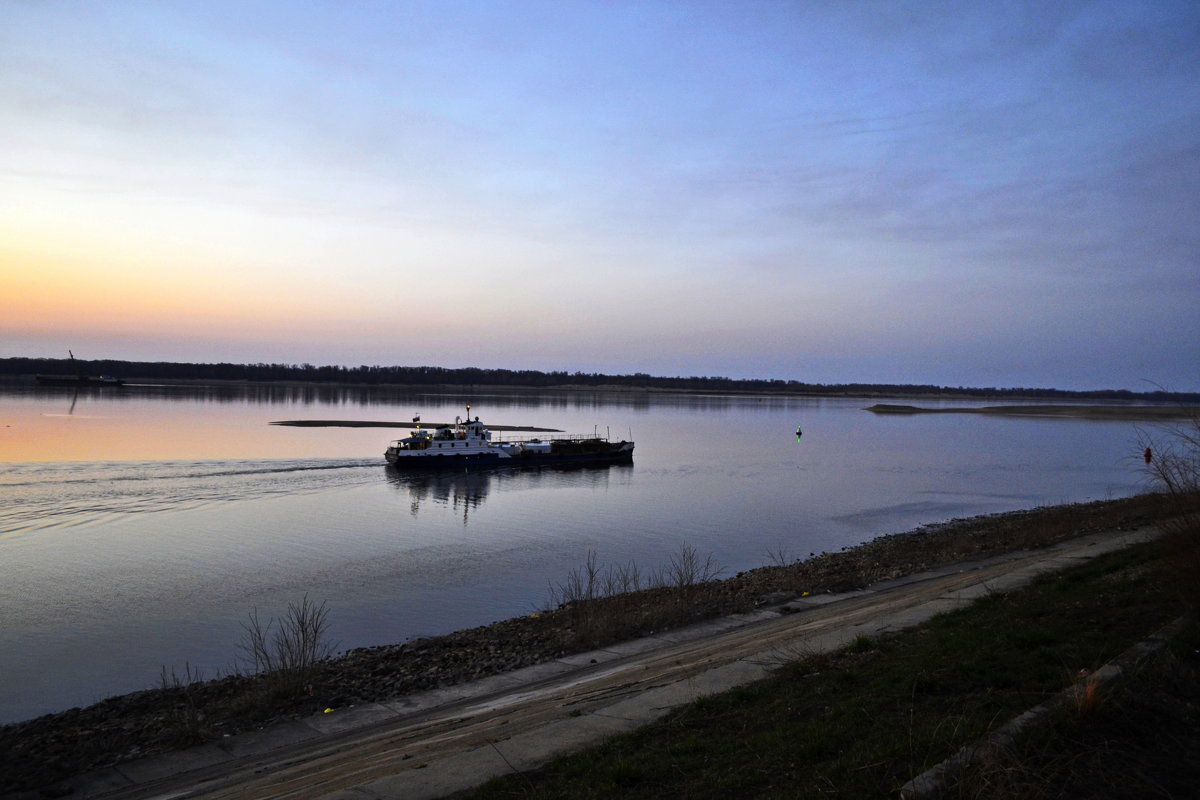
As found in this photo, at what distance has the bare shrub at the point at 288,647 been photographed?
12219mm

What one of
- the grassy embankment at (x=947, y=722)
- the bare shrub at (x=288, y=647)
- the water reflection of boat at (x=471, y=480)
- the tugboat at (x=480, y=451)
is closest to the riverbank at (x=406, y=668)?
the bare shrub at (x=288, y=647)

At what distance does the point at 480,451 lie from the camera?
57969mm

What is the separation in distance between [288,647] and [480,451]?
149ft

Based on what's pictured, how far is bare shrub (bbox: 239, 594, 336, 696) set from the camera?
12.2m

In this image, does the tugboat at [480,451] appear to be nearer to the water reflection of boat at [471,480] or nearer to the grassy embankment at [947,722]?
the water reflection of boat at [471,480]

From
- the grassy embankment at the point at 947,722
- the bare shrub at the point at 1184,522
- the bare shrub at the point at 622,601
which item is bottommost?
the bare shrub at the point at 622,601

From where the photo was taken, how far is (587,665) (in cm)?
1310

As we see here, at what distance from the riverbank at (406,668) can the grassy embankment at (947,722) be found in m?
4.22

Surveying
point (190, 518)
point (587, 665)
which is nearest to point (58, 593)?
point (190, 518)

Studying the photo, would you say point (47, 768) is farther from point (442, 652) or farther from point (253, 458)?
point (253, 458)

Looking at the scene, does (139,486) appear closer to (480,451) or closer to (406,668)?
(480,451)

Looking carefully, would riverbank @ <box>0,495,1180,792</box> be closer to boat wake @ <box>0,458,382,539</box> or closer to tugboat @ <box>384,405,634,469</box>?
boat wake @ <box>0,458,382,539</box>

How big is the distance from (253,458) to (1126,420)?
434 feet

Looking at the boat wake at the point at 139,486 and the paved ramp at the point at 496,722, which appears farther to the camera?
the boat wake at the point at 139,486
